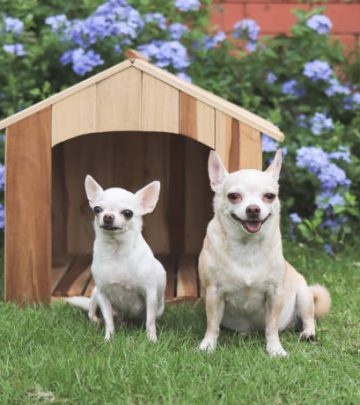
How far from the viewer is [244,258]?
3.63 metres

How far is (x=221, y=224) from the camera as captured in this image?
370 cm

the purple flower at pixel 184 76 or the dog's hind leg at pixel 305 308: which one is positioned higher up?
the purple flower at pixel 184 76

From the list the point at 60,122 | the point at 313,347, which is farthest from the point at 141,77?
the point at 313,347

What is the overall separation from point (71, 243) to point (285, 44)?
2.45 m

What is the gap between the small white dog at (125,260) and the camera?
3775 mm

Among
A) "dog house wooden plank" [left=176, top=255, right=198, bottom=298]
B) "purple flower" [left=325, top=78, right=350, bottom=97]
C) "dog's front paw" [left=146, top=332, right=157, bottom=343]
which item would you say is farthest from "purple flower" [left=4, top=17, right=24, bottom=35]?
"dog's front paw" [left=146, top=332, right=157, bottom=343]

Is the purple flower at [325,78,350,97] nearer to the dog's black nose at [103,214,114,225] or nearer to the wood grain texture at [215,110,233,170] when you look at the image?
the wood grain texture at [215,110,233,170]

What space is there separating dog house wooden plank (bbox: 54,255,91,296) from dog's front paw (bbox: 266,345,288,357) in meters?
1.55

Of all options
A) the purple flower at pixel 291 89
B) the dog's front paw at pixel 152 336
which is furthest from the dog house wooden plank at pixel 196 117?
the purple flower at pixel 291 89

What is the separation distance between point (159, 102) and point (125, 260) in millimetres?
948

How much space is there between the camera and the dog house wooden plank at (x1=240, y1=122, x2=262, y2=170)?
4199 millimetres

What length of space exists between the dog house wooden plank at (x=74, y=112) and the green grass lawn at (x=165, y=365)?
103 cm

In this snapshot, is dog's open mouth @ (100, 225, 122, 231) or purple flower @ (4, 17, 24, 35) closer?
dog's open mouth @ (100, 225, 122, 231)

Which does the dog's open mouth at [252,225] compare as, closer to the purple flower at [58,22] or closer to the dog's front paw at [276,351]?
the dog's front paw at [276,351]
